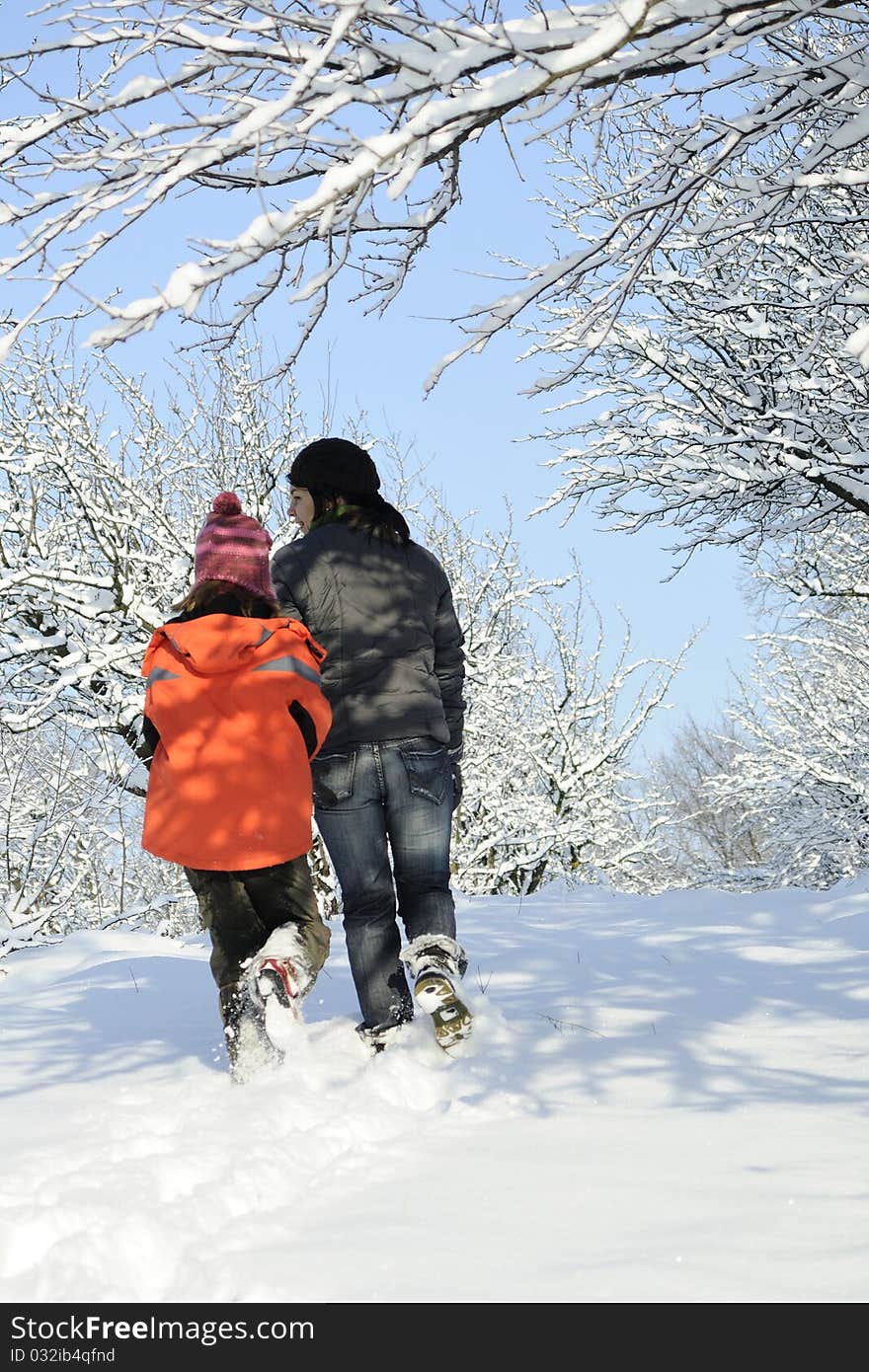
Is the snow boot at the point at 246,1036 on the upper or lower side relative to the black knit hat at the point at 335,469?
lower

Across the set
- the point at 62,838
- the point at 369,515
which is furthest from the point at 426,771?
the point at 62,838

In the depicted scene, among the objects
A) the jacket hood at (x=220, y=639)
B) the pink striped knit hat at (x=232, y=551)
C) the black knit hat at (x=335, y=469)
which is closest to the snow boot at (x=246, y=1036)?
the jacket hood at (x=220, y=639)

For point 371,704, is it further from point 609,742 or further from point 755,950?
point 609,742

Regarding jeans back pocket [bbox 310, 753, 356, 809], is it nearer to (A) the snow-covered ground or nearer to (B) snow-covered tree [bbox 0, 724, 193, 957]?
(A) the snow-covered ground

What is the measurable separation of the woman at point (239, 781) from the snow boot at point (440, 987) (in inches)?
13.2

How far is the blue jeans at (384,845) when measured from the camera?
339cm

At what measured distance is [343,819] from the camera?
11.1ft

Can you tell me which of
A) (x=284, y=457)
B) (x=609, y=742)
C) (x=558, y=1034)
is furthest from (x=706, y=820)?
(x=558, y=1034)

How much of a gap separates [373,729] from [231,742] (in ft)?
1.38

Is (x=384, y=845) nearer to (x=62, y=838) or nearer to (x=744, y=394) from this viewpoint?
(x=744, y=394)

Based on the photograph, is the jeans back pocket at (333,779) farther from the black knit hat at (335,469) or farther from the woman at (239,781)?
the black knit hat at (335,469)

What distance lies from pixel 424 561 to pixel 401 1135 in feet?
5.72

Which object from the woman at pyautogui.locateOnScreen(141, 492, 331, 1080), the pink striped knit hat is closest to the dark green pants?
the woman at pyautogui.locateOnScreen(141, 492, 331, 1080)

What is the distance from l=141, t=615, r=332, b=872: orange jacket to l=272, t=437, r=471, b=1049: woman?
0.14 meters
